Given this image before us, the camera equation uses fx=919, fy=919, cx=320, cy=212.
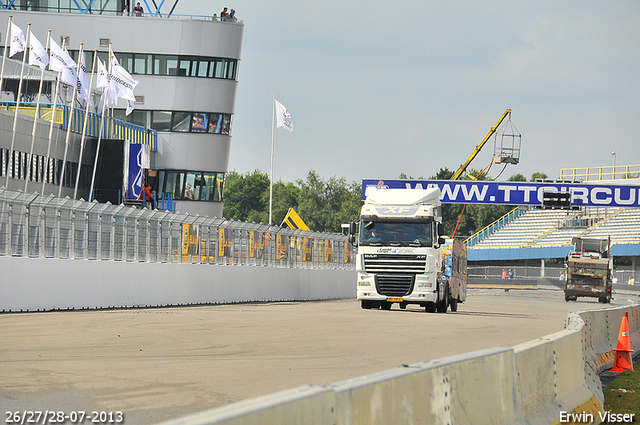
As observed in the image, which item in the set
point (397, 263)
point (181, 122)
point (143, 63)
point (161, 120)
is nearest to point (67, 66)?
point (143, 63)

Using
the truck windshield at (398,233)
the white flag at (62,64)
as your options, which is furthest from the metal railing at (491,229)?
the truck windshield at (398,233)

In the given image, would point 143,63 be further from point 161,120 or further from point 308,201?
point 308,201

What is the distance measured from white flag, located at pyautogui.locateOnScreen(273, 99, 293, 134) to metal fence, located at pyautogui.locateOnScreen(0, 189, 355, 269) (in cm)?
2180

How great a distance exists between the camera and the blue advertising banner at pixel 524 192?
56312 mm

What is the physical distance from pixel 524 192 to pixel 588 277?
661 centimetres

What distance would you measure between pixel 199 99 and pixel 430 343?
46.6 meters

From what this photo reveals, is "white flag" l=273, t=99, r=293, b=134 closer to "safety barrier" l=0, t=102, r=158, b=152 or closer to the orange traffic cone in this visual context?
"safety barrier" l=0, t=102, r=158, b=152

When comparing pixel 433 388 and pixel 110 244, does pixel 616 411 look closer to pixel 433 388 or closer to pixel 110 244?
pixel 433 388

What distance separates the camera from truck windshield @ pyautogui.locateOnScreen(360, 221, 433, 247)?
91.4 ft

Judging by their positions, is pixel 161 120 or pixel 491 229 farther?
pixel 491 229

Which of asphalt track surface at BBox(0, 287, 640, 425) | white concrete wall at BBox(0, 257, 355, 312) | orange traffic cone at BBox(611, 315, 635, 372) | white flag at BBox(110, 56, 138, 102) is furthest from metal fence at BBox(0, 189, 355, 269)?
orange traffic cone at BBox(611, 315, 635, 372)

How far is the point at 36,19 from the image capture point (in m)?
59.7

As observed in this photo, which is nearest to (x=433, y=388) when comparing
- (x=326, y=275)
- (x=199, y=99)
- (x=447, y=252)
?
(x=447, y=252)

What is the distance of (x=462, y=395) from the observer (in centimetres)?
644
